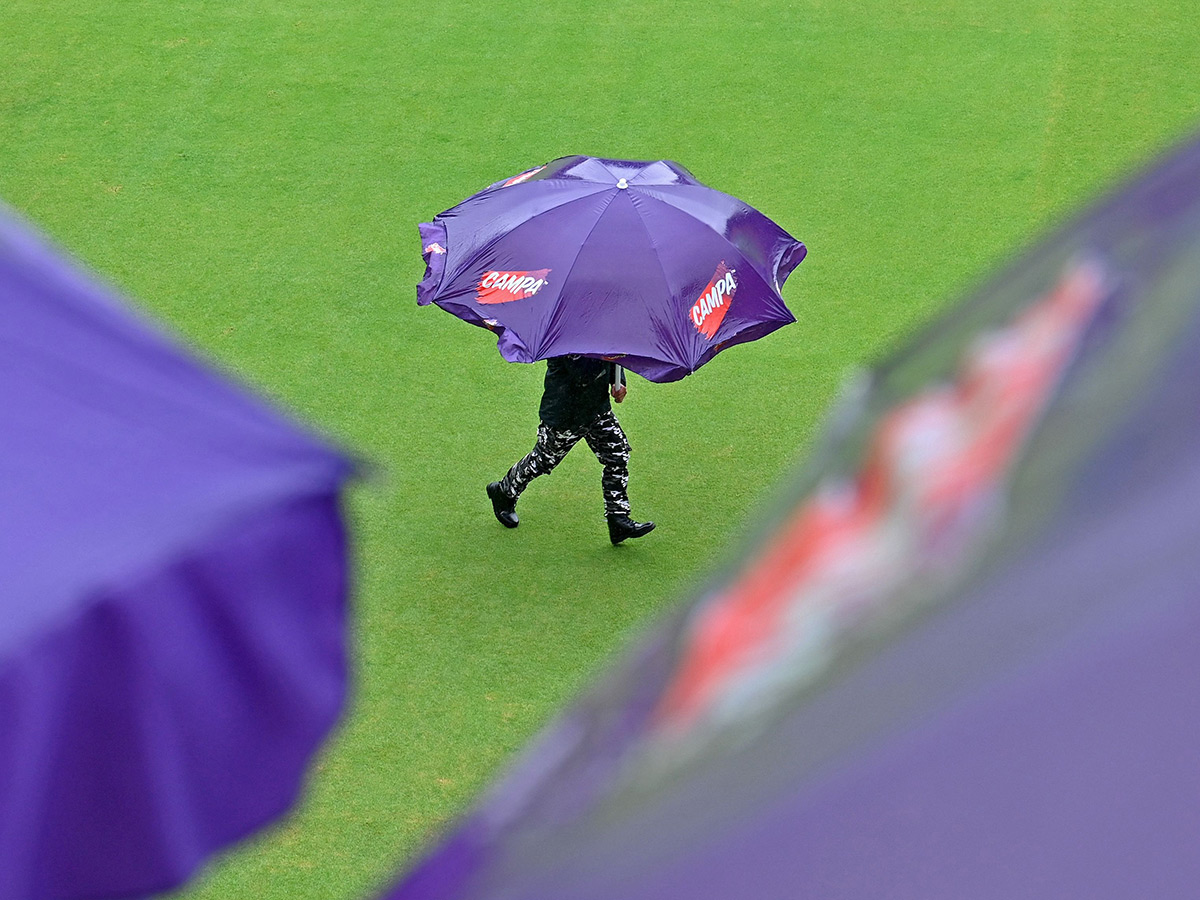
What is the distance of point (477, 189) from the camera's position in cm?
746

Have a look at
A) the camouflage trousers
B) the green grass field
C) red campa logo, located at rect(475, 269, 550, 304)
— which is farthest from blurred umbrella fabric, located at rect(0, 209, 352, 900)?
the camouflage trousers

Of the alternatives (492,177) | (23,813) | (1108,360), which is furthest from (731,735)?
A: (492,177)

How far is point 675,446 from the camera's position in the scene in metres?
5.98

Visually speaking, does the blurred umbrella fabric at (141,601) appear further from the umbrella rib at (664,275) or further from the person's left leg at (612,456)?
the person's left leg at (612,456)

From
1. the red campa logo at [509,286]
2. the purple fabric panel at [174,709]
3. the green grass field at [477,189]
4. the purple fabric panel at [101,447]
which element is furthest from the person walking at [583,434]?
the purple fabric panel at [174,709]

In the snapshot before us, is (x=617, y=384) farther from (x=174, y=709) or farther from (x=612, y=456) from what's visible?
(x=174, y=709)

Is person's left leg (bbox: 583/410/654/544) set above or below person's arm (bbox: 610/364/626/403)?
below

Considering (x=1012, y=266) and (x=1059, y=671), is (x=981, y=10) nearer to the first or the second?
(x=1012, y=266)

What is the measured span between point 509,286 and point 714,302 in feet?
2.25

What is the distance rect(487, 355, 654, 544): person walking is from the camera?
5.16m

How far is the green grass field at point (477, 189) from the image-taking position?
4977 millimetres

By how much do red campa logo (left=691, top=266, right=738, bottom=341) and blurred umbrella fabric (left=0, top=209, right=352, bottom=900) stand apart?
9.07 feet

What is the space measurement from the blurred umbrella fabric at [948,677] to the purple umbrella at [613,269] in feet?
11.7

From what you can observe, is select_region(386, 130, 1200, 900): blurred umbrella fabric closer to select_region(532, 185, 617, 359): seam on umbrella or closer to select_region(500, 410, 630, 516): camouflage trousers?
select_region(532, 185, 617, 359): seam on umbrella
